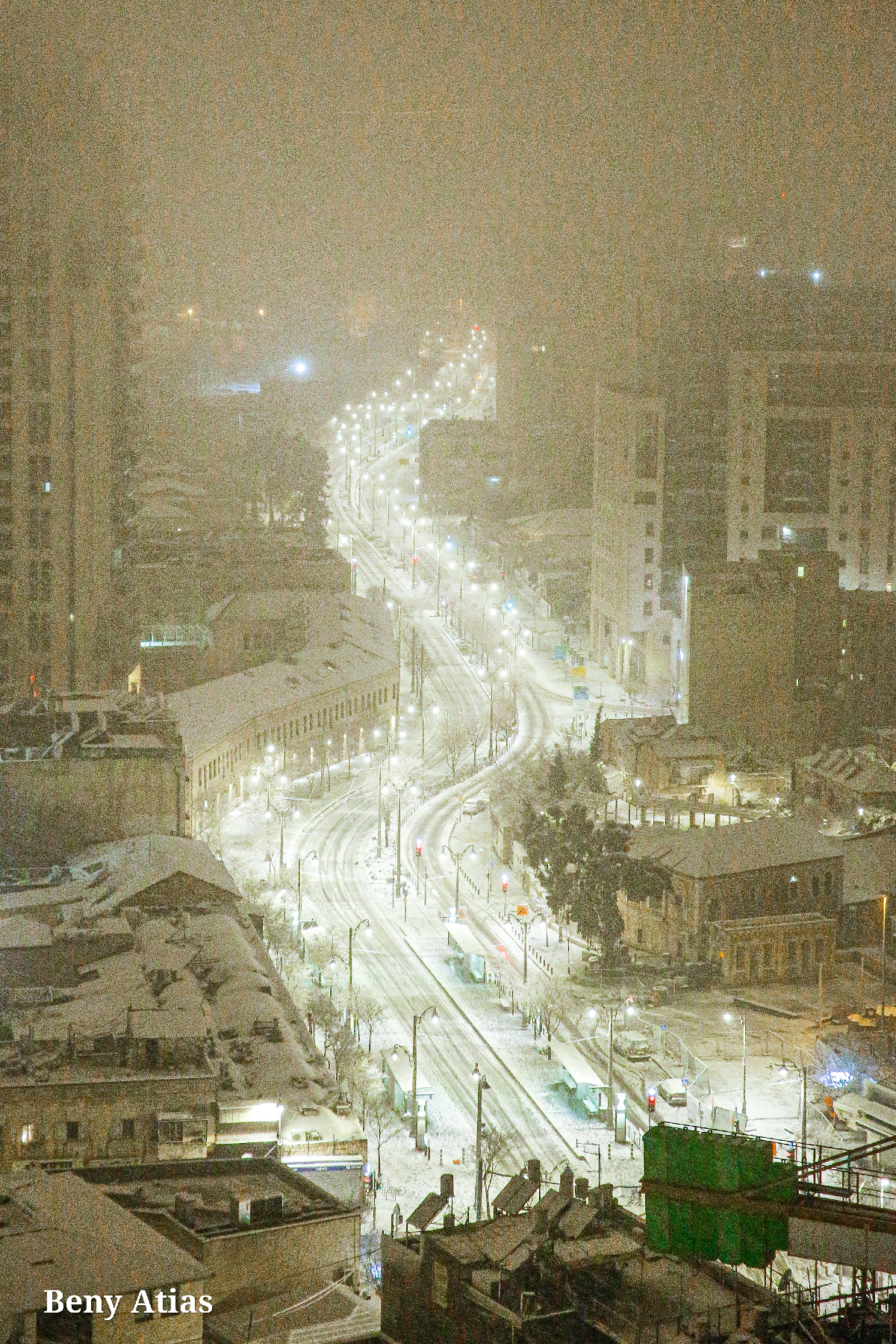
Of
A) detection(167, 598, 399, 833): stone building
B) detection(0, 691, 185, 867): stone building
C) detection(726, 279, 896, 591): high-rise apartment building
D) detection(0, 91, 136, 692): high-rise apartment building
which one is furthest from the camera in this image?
detection(726, 279, 896, 591): high-rise apartment building

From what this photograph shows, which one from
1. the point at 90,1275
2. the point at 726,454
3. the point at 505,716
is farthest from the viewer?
the point at 726,454

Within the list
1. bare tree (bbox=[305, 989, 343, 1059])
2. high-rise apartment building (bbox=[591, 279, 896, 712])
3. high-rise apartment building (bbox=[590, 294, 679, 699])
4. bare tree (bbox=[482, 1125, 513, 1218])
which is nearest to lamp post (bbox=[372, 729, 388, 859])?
high-rise apartment building (bbox=[591, 279, 896, 712])

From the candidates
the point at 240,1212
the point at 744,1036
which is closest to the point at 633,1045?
the point at 744,1036

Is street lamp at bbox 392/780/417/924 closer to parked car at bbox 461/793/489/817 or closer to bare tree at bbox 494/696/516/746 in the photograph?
parked car at bbox 461/793/489/817

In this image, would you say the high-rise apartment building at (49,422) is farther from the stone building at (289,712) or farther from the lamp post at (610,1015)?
the lamp post at (610,1015)

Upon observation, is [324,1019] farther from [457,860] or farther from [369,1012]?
[457,860]

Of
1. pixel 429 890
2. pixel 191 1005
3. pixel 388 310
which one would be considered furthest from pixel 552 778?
pixel 388 310
